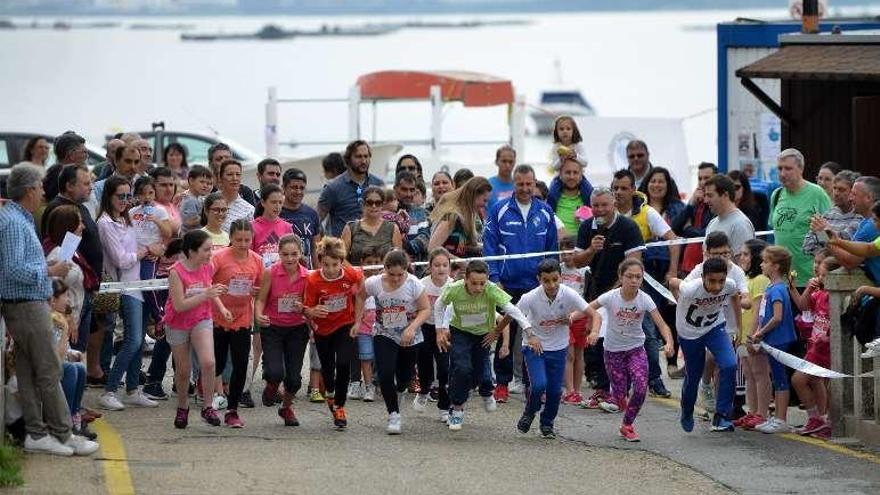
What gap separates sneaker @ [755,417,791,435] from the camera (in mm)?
13211

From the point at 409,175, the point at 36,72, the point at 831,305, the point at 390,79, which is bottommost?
the point at 831,305

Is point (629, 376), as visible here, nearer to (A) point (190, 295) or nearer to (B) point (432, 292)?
(B) point (432, 292)

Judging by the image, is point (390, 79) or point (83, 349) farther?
point (390, 79)

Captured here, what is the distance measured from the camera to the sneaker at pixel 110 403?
13828mm

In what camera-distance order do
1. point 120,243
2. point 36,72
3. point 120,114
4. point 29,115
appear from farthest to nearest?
1. point 36,72
2. point 120,114
3. point 29,115
4. point 120,243

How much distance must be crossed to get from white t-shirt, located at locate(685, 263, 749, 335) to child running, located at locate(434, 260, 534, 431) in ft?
4.59

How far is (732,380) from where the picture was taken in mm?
13055

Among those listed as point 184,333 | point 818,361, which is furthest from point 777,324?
point 184,333

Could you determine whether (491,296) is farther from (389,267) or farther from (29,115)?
(29,115)

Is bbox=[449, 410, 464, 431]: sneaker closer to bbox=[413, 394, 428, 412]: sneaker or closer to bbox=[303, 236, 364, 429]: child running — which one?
bbox=[413, 394, 428, 412]: sneaker

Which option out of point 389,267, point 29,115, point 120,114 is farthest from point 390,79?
point 120,114

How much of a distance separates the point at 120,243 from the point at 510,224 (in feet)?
10.3

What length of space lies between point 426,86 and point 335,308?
92.8 ft

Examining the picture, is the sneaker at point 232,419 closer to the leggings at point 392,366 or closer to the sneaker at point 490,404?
the leggings at point 392,366
